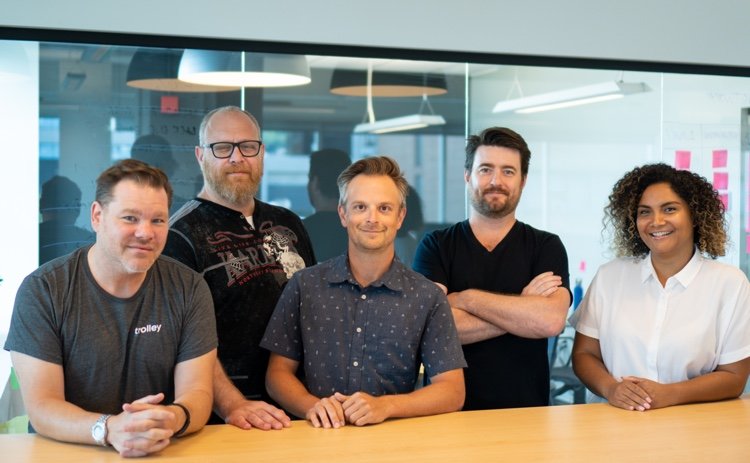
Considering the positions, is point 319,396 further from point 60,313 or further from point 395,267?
point 60,313

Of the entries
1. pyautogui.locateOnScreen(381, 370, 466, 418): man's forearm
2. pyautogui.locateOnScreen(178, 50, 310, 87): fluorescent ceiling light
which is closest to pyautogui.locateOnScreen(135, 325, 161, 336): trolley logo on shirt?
pyautogui.locateOnScreen(381, 370, 466, 418): man's forearm

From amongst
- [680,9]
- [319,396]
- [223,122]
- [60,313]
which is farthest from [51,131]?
[680,9]

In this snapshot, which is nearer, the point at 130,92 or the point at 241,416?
the point at 241,416

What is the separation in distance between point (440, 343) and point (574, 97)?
209 centimetres

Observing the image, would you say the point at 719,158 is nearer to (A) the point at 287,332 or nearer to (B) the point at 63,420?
(A) the point at 287,332

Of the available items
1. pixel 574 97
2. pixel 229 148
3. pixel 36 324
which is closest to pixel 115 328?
pixel 36 324

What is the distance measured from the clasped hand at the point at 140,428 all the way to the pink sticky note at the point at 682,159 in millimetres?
3199

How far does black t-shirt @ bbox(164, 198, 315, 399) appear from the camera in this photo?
302 cm

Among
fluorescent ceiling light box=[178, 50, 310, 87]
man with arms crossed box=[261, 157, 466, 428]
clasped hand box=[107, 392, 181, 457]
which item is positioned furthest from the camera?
fluorescent ceiling light box=[178, 50, 310, 87]

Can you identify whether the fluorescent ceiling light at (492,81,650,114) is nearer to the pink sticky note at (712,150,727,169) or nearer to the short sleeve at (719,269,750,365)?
the pink sticky note at (712,150,727,169)

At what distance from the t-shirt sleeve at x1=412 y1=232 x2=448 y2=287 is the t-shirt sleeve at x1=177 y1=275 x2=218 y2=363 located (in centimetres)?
92

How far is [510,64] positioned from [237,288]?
6.03ft

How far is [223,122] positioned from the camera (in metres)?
3.19

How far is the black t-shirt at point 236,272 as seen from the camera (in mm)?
3021
